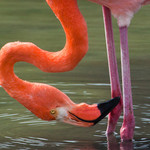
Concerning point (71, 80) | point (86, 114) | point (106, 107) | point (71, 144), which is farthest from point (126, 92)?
point (71, 80)

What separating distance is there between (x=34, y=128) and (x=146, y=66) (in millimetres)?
3416

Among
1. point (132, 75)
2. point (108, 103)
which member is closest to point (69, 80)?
point (132, 75)

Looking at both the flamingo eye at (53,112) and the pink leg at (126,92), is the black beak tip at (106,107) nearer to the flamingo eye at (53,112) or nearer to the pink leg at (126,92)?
the pink leg at (126,92)

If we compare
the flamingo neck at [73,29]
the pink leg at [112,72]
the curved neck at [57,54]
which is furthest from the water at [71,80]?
Result: the flamingo neck at [73,29]

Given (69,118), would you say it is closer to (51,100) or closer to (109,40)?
(51,100)

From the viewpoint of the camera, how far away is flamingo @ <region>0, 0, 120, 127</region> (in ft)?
18.1

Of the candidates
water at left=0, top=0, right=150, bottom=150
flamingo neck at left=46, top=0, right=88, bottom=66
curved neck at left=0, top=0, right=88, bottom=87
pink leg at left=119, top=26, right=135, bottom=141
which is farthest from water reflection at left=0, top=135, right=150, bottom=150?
flamingo neck at left=46, top=0, right=88, bottom=66

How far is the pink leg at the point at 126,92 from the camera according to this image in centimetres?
582

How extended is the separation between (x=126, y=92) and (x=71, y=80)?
100 inches

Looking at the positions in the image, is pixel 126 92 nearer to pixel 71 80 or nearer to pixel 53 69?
pixel 53 69

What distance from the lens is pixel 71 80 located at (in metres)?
8.30

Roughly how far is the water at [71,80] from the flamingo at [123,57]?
0.13 m

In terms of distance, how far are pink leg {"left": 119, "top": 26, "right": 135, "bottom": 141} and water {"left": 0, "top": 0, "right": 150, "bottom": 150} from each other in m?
0.10

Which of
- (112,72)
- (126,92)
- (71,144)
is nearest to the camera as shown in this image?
(71,144)
